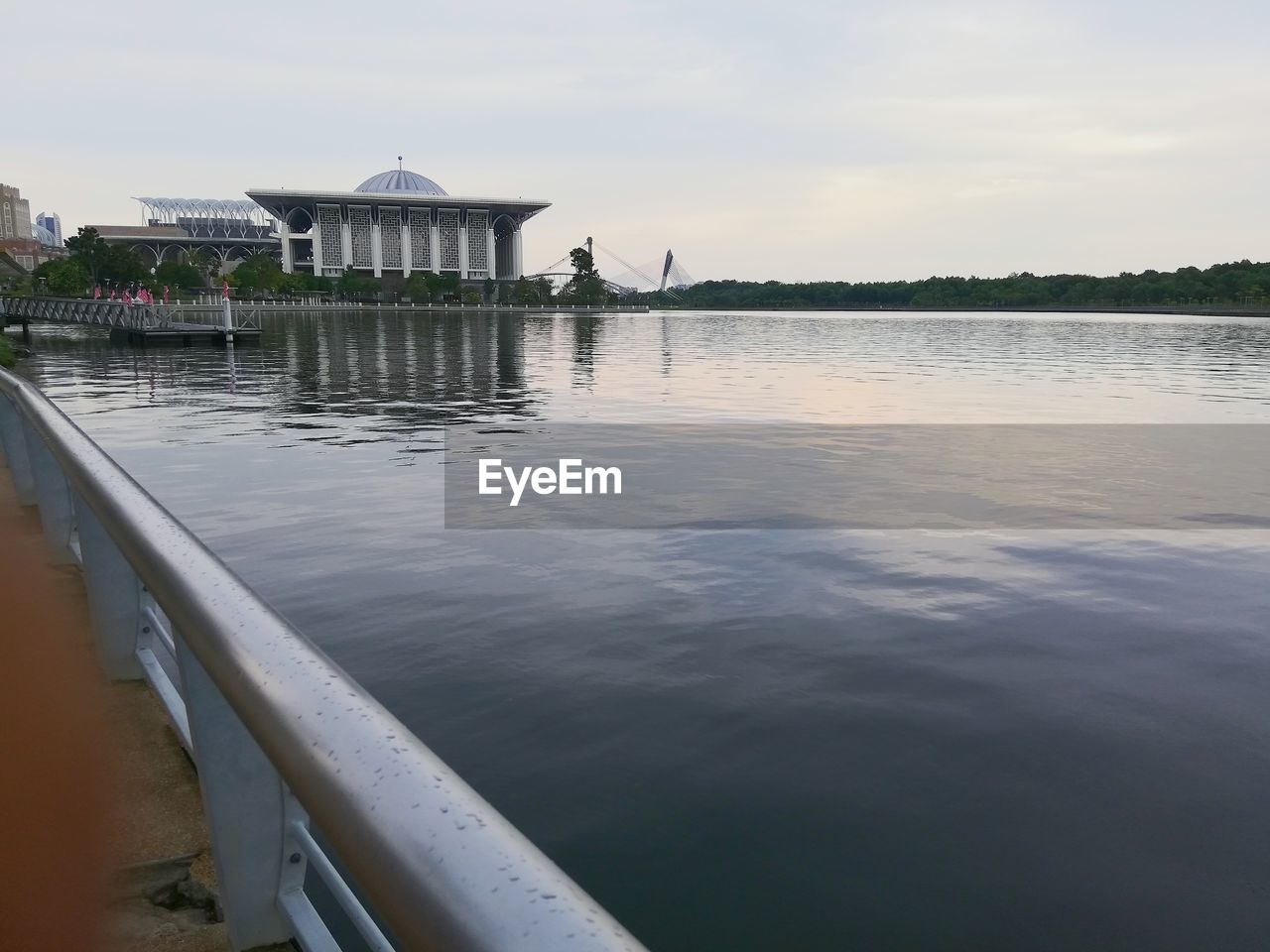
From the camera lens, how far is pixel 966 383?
32.1 m

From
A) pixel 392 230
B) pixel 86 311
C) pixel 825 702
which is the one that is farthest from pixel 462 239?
pixel 825 702

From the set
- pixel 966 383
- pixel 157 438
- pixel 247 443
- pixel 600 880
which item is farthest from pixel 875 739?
pixel 966 383

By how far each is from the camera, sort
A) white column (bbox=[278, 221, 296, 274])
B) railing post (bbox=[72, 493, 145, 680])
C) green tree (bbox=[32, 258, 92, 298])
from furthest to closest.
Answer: white column (bbox=[278, 221, 296, 274]) → green tree (bbox=[32, 258, 92, 298]) → railing post (bbox=[72, 493, 145, 680])

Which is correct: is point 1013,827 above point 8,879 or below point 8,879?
below

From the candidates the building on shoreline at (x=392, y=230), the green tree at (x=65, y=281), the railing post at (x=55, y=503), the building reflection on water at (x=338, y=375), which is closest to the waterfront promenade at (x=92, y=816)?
the railing post at (x=55, y=503)

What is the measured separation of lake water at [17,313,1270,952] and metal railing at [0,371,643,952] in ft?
7.90

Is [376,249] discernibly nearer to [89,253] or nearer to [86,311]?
[89,253]

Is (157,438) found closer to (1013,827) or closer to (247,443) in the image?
(247,443)

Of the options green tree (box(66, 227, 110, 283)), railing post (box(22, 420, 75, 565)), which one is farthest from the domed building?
railing post (box(22, 420, 75, 565))

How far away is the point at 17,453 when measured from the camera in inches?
312

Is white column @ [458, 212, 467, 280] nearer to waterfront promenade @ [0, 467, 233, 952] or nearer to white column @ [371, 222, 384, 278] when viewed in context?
white column @ [371, 222, 384, 278]

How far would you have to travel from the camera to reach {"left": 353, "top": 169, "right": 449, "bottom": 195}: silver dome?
181 meters

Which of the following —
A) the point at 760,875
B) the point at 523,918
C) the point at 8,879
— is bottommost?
the point at 760,875

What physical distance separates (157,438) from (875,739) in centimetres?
1547
